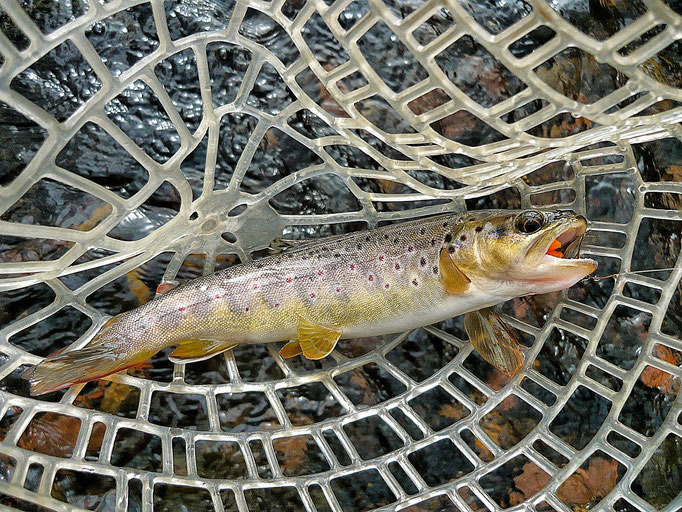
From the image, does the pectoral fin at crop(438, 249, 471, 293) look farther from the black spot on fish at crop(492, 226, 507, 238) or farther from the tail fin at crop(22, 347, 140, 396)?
the tail fin at crop(22, 347, 140, 396)

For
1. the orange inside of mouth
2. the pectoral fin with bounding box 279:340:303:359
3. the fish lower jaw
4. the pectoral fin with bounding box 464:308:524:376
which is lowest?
the pectoral fin with bounding box 464:308:524:376

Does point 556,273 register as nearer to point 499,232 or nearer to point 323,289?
point 499,232

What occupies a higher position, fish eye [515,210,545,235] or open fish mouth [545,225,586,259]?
fish eye [515,210,545,235]

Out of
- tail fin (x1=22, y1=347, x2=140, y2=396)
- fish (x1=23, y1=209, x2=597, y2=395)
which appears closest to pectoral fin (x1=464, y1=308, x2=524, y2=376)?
fish (x1=23, y1=209, x2=597, y2=395)

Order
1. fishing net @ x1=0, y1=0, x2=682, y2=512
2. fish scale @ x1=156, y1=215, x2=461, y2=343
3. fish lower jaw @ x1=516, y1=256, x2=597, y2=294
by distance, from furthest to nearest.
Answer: fishing net @ x1=0, y1=0, x2=682, y2=512 → fish scale @ x1=156, y1=215, x2=461, y2=343 → fish lower jaw @ x1=516, y1=256, x2=597, y2=294

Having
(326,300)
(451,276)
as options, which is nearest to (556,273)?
(451,276)

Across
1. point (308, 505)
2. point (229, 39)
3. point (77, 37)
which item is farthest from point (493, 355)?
point (77, 37)

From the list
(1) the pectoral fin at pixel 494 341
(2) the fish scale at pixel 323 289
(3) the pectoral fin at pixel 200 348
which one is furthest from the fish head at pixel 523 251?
(3) the pectoral fin at pixel 200 348
